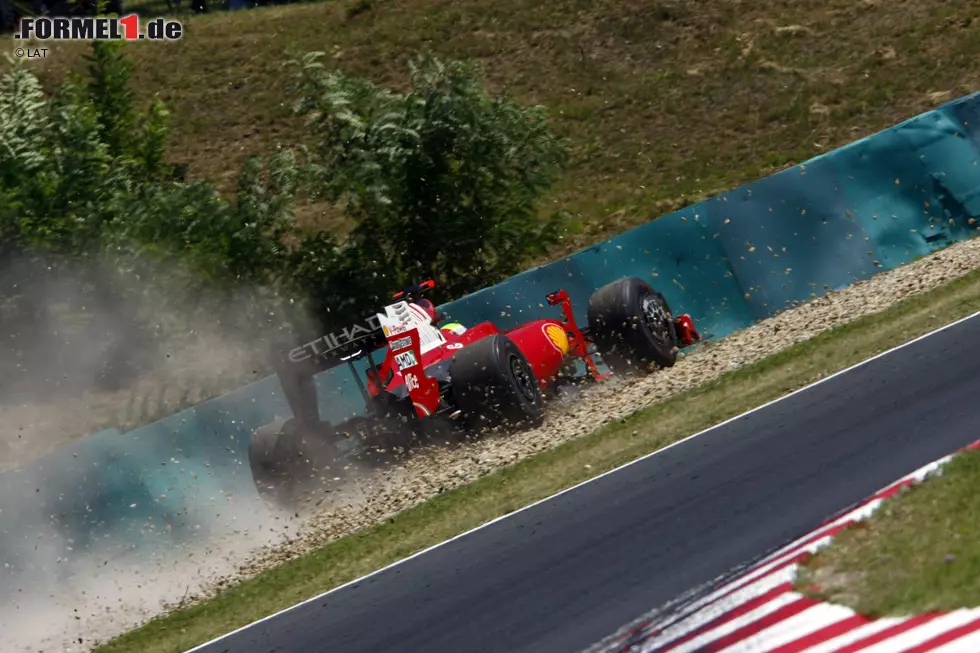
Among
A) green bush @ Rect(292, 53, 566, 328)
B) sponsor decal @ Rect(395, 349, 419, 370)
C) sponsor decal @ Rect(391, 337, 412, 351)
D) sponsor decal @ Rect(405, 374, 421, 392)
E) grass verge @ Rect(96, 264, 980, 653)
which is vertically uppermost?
green bush @ Rect(292, 53, 566, 328)

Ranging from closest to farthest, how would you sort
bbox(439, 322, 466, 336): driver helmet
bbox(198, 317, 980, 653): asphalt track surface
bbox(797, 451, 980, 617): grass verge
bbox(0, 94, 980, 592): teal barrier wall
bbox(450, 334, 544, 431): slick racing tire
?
bbox(797, 451, 980, 617): grass verge, bbox(198, 317, 980, 653): asphalt track surface, bbox(450, 334, 544, 431): slick racing tire, bbox(0, 94, 980, 592): teal barrier wall, bbox(439, 322, 466, 336): driver helmet

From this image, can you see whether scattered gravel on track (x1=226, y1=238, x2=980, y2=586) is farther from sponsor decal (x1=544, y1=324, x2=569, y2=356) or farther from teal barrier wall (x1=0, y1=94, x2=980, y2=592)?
sponsor decal (x1=544, y1=324, x2=569, y2=356)

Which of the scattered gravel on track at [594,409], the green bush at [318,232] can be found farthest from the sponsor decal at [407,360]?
the green bush at [318,232]

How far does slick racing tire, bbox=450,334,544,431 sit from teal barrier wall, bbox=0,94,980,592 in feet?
A: 6.69

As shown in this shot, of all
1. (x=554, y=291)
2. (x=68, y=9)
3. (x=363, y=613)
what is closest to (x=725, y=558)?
(x=363, y=613)

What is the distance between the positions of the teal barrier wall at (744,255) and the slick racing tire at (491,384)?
204cm

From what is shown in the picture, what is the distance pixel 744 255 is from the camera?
640 inches

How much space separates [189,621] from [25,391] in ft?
35.1

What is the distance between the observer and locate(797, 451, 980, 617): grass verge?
5.97 m

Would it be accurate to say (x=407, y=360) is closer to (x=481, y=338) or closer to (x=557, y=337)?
(x=481, y=338)

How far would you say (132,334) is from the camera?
19.5 metres

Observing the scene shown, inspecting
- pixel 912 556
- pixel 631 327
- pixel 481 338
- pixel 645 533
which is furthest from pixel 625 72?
pixel 912 556

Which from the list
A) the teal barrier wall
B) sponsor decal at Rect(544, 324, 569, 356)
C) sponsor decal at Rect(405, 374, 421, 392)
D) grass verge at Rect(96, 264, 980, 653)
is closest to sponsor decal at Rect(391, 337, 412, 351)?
sponsor decal at Rect(405, 374, 421, 392)

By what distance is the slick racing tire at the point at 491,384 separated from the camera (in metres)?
12.7
